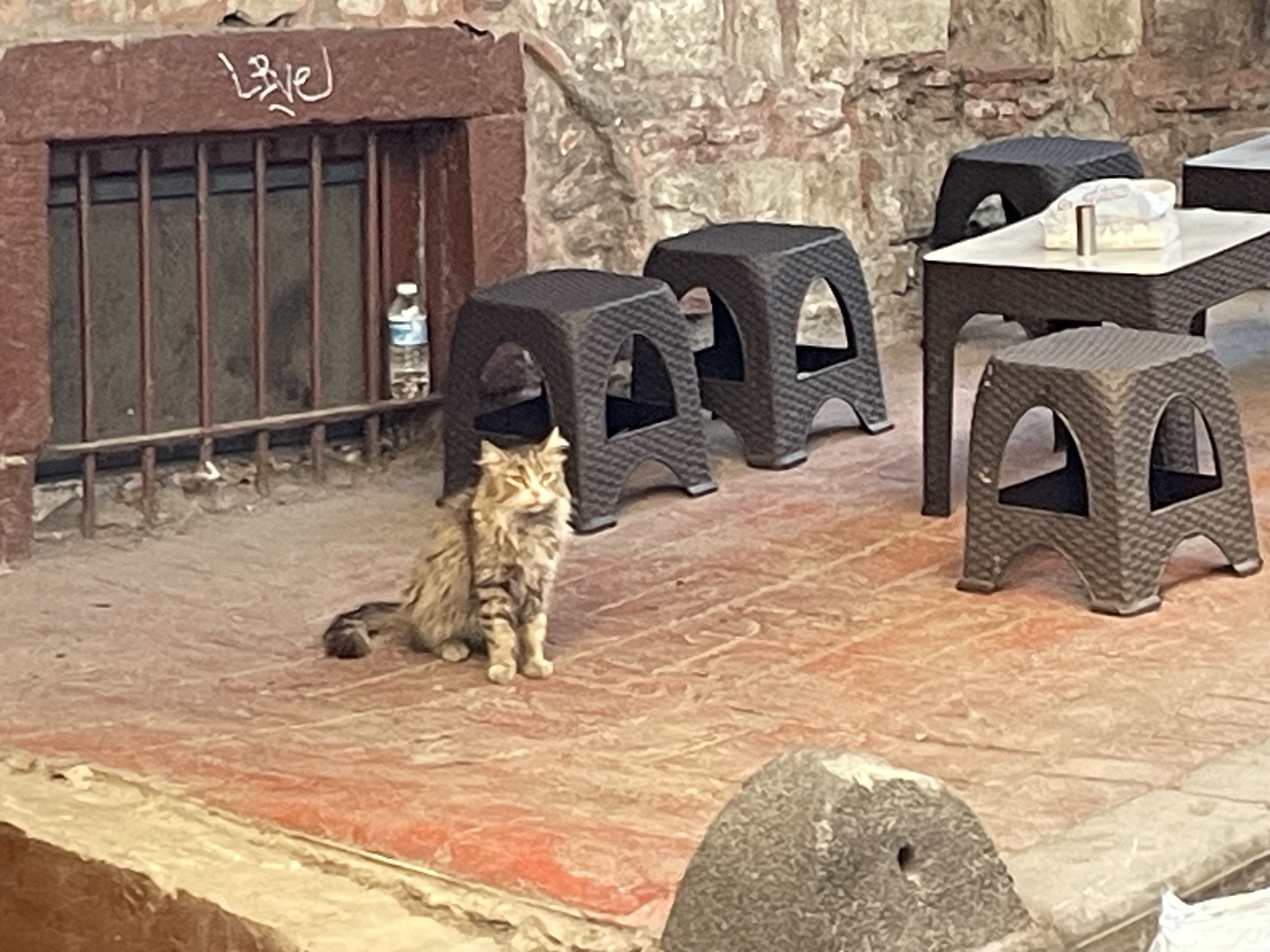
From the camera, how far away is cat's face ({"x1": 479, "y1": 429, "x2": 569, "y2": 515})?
14.0 ft

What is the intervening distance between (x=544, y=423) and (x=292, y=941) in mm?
2368

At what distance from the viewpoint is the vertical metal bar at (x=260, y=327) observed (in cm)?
539

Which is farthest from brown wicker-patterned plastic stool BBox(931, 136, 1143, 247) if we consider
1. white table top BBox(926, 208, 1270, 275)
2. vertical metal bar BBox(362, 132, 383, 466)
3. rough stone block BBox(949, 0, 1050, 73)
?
vertical metal bar BBox(362, 132, 383, 466)

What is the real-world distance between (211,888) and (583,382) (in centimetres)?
196

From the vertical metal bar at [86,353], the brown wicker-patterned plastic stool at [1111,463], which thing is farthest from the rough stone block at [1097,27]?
the vertical metal bar at [86,353]

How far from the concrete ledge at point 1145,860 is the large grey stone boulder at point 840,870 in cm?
15

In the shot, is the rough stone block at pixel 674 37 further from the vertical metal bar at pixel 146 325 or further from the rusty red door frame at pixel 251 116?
the vertical metal bar at pixel 146 325

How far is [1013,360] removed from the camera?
15.3 feet

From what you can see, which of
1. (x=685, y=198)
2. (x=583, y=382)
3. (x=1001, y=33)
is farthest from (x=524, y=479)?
(x=1001, y=33)

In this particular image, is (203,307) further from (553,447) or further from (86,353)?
(553,447)

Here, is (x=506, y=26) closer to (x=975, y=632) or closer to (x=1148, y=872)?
(x=975, y=632)

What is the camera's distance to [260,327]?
544cm

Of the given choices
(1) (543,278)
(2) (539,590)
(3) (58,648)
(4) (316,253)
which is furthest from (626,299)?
(3) (58,648)

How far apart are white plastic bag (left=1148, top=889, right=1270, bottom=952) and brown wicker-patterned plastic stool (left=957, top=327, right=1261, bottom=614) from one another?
1.61 m
